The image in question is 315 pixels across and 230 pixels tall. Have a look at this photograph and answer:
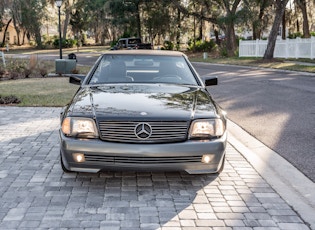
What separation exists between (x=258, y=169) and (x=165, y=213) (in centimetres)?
195

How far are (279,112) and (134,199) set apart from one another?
620 centimetres

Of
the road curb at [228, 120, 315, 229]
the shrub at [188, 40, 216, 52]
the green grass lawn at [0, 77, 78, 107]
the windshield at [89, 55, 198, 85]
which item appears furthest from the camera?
the shrub at [188, 40, 216, 52]

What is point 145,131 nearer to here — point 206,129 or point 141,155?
point 141,155

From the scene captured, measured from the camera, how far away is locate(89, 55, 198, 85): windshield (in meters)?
5.99

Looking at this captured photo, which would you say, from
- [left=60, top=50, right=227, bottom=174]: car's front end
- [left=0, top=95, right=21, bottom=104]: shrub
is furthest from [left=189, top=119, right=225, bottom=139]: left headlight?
[left=0, top=95, right=21, bottom=104]: shrub

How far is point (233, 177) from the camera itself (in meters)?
5.21

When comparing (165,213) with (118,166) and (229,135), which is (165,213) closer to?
(118,166)

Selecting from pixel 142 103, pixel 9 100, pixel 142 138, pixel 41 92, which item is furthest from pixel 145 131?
pixel 41 92

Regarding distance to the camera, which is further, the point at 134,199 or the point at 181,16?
the point at 181,16

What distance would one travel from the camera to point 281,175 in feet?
17.2

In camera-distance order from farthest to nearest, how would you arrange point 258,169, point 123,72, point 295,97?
point 295,97
point 123,72
point 258,169

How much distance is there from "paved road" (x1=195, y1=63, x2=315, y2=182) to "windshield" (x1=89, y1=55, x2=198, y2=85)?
1932 mm

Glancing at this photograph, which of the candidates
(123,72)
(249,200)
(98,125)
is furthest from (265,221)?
(123,72)

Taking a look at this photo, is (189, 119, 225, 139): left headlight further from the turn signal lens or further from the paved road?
the paved road
